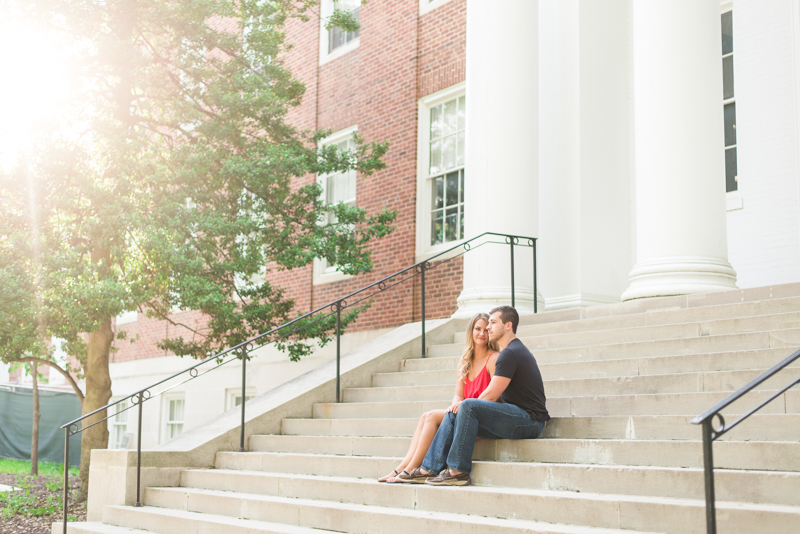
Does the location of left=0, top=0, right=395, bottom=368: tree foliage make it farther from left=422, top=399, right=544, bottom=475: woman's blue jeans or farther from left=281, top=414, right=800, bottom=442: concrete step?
left=422, top=399, right=544, bottom=475: woman's blue jeans

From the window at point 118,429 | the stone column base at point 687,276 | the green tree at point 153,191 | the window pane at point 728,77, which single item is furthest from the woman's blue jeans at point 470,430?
the window at point 118,429

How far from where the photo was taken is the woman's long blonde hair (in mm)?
6605

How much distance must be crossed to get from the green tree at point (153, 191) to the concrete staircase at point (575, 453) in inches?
119

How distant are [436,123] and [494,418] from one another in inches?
334

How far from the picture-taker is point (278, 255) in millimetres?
11539

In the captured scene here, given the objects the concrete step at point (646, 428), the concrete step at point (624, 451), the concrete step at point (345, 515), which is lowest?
the concrete step at point (345, 515)

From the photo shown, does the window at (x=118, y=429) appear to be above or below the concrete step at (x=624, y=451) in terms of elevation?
below

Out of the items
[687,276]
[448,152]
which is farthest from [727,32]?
[448,152]

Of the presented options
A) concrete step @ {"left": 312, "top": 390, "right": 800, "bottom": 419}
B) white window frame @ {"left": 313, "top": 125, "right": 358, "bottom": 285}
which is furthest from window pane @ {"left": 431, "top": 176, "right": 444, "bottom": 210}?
concrete step @ {"left": 312, "top": 390, "right": 800, "bottom": 419}

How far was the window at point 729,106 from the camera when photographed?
33.2 feet

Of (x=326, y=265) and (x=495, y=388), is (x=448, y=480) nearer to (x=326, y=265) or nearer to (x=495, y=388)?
(x=495, y=388)

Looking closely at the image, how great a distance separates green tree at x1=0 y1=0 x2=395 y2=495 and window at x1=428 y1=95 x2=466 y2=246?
1.43 metres

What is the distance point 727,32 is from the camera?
10305 millimetres

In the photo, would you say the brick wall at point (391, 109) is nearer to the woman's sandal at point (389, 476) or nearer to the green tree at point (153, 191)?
the green tree at point (153, 191)
